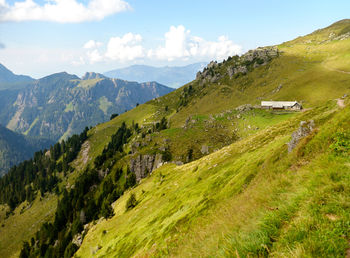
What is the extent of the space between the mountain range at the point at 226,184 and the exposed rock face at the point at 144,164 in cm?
53

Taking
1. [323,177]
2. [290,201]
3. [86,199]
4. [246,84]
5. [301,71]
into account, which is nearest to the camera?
[290,201]

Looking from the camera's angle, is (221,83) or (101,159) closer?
(101,159)

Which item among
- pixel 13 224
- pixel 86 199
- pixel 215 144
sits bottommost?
pixel 13 224

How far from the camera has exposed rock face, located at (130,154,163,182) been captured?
9331 cm

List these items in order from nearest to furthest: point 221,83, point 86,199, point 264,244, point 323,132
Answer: point 264,244
point 323,132
point 86,199
point 221,83

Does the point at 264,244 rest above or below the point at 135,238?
above

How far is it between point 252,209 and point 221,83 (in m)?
197

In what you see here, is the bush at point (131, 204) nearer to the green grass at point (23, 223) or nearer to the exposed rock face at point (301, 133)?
the exposed rock face at point (301, 133)

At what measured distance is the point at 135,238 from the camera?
35.3m

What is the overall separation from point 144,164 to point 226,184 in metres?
69.4

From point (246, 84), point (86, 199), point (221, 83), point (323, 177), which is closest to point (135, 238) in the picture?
point (323, 177)

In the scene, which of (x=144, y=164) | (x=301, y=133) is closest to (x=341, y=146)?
(x=301, y=133)

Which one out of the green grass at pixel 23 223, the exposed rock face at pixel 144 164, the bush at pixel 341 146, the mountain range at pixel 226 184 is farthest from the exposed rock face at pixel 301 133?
the green grass at pixel 23 223

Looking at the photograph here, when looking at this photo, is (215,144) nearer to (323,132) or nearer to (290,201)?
(323,132)
